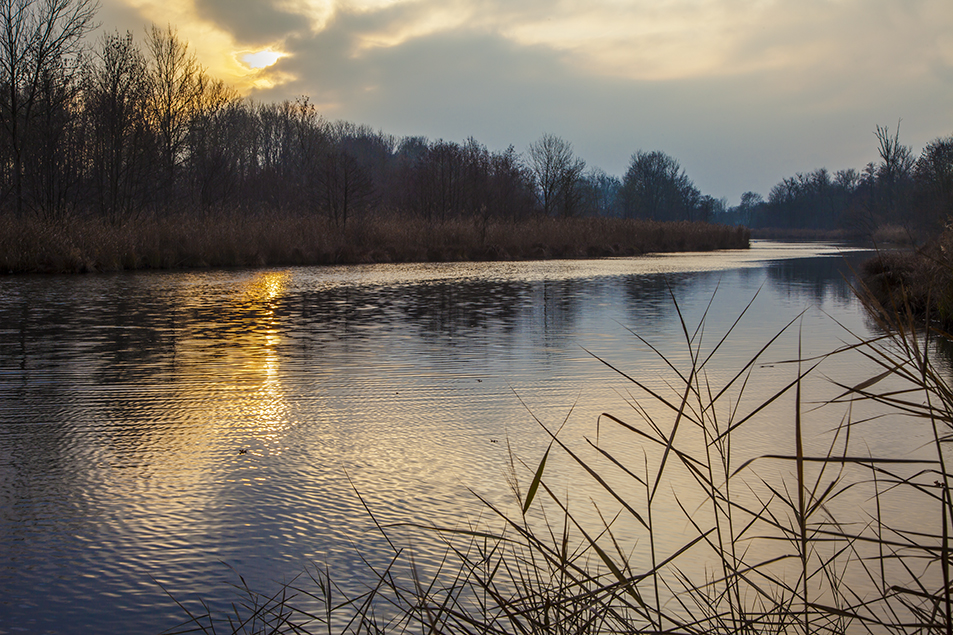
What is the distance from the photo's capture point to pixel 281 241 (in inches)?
949

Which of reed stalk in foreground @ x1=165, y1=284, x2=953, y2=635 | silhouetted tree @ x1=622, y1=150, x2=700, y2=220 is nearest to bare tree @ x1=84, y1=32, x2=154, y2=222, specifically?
reed stalk in foreground @ x1=165, y1=284, x2=953, y2=635

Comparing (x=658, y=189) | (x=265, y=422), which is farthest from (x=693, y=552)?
(x=658, y=189)

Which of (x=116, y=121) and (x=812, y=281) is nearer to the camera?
(x=812, y=281)

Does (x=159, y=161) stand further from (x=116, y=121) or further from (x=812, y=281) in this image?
(x=812, y=281)

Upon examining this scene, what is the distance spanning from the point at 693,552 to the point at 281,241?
22.6 metres

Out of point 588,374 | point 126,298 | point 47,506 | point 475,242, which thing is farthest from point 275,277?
point 47,506

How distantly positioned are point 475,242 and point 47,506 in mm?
25551

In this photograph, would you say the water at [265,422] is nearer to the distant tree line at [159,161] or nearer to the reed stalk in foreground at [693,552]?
the reed stalk in foreground at [693,552]

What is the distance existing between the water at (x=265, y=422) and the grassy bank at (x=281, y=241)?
7908 millimetres

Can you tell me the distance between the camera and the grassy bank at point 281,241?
18641 mm

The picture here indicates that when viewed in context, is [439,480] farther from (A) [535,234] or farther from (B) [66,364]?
(A) [535,234]

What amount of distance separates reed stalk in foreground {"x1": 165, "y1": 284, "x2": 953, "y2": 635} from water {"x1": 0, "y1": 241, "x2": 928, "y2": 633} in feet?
0.79

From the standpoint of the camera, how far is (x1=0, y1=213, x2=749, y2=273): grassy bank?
18641mm

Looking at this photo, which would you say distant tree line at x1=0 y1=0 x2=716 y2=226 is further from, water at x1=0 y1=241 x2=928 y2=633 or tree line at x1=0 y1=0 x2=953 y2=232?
water at x1=0 y1=241 x2=928 y2=633
